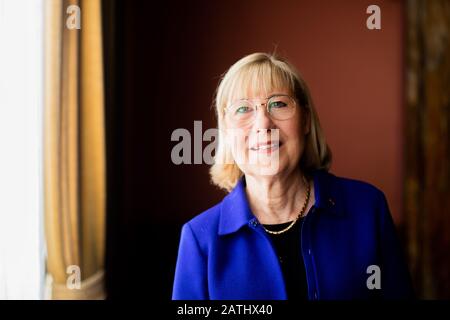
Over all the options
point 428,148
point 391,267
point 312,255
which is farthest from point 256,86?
point 428,148

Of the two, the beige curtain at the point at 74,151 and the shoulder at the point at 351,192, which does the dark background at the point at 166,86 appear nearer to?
the beige curtain at the point at 74,151

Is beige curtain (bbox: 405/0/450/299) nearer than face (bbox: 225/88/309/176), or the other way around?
face (bbox: 225/88/309/176)

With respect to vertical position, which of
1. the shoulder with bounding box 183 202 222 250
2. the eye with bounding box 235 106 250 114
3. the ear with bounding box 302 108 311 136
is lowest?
the shoulder with bounding box 183 202 222 250

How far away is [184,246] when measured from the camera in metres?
0.96

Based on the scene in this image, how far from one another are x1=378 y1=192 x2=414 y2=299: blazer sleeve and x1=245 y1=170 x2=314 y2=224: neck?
0.18 m

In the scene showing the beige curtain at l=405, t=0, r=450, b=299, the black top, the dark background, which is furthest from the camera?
the beige curtain at l=405, t=0, r=450, b=299

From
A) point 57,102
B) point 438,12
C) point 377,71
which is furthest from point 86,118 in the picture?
point 438,12

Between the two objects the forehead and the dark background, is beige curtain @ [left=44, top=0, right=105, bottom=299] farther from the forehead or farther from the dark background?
the forehead

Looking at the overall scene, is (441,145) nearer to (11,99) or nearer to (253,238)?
(253,238)

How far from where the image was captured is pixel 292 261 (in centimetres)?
94

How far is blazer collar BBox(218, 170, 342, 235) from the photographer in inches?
37.9

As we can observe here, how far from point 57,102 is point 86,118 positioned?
91 millimetres

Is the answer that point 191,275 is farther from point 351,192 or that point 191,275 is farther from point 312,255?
point 351,192

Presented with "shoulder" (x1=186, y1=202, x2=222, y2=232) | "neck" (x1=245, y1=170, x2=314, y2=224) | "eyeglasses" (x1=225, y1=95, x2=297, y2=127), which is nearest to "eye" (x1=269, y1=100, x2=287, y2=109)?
"eyeglasses" (x1=225, y1=95, x2=297, y2=127)
